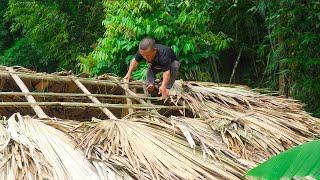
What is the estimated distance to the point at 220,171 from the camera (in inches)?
117

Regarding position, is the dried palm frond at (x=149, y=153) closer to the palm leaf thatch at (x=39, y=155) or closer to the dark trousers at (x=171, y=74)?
the palm leaf thatch at (x=39, y=155)

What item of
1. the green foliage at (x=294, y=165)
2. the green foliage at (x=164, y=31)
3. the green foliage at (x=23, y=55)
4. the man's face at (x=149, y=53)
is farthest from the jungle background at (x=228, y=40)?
the green foliage at (x=23, y=55)

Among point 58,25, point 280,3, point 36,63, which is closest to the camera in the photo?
point 280,3

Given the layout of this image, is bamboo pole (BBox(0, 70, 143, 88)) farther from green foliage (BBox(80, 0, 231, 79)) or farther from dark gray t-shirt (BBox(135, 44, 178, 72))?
green foliage (BBox(80, 0, 231, 79))

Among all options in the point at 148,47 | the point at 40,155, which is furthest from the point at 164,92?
the point at 40,155

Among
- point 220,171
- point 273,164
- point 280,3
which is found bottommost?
point 220,171

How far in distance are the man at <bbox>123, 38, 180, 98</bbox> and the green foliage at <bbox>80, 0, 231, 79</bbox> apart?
1572 mm

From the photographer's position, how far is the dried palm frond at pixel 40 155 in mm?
2623

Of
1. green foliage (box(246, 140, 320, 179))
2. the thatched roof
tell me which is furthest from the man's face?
green foliage (box(246, 140, 320, 179))

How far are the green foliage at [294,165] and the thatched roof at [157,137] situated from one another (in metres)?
1.27

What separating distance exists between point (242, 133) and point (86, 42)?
7036mm

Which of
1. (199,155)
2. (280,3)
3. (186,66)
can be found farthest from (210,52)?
(199,155)

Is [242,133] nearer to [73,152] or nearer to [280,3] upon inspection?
[73,152]

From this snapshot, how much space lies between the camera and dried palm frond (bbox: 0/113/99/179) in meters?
2.62
